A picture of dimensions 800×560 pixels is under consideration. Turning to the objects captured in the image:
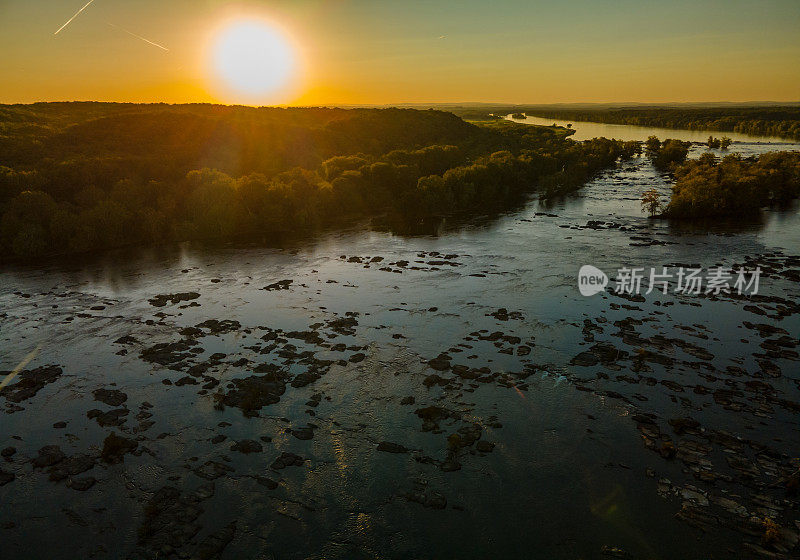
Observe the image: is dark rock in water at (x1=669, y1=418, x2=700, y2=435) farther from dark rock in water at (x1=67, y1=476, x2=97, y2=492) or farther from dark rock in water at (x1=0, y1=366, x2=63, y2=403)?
dark rock in water at (x1=0, y1=366, x2=63, y2=403)

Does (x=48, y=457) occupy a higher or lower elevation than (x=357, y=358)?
lower

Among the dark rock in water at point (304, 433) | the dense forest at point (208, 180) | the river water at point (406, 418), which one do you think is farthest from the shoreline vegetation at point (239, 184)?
the dark rock in water at point (304, 433)

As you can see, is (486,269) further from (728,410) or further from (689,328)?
(728,410)

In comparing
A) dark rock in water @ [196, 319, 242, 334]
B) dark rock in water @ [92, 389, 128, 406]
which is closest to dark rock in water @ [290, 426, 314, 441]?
dark rock in water @ [92, 389, 128, 406]

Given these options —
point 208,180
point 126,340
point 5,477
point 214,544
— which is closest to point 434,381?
point 214,544

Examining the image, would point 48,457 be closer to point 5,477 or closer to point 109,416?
point 5,477

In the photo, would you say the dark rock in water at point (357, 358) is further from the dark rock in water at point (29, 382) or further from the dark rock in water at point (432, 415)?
the dark rock in water at point (29, 382)
